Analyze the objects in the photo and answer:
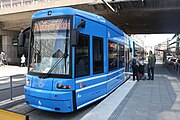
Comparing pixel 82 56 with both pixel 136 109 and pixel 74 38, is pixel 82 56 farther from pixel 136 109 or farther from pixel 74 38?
pixel 136 109

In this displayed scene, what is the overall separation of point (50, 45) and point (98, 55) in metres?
1.79

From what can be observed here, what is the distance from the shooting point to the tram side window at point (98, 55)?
681cm

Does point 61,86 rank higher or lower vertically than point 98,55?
lower

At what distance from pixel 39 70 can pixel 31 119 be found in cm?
139

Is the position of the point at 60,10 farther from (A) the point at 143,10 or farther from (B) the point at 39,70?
(A) the point at 143,10

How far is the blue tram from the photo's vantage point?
5633 mm

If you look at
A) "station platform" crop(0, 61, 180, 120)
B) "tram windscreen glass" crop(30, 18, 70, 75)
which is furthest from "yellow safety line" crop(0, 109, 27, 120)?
"tram windscreen glass" crop(30, 18, 70, 75)

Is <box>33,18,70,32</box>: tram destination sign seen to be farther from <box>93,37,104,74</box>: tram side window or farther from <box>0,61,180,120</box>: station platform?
<box>0,61,180,120</box>: station platform

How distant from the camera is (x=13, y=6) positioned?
25516mm

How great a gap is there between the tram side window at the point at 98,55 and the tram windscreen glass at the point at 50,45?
4.24ft

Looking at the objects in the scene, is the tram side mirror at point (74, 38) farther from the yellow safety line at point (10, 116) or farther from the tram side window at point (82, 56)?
the yellow safety line at point (10, 116)

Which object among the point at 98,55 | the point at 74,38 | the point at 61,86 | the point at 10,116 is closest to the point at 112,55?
the point at 98,55

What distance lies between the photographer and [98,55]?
710cm

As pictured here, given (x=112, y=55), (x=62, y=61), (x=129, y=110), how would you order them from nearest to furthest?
(x=62, y=61) → (x=129, y=110) → (x=112, y=55)
